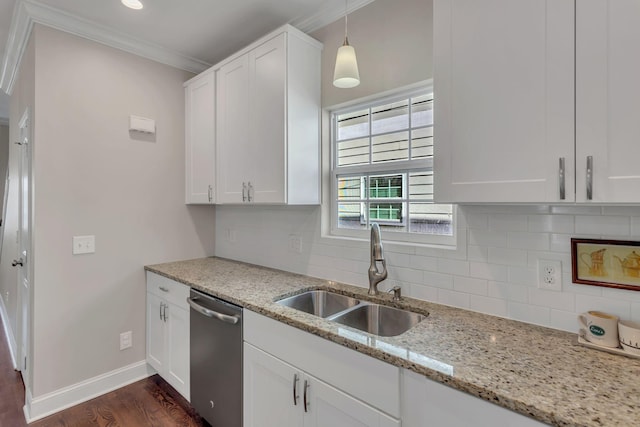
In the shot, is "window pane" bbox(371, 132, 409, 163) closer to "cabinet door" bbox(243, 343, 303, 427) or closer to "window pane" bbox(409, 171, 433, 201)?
"window pane" bbox(409, 171, 433, 201)

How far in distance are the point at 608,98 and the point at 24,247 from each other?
141 inches

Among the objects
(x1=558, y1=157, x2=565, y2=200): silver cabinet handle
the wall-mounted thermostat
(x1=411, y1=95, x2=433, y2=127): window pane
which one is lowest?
(x1=558, y1=157, x2=565, y2=200): silver cabinet handle

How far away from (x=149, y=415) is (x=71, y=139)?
1.98 m

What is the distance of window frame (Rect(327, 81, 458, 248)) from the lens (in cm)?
176

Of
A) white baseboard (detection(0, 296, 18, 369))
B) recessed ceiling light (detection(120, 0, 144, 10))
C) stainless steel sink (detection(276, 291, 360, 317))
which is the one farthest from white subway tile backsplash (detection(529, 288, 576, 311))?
white baseboard (detection(0, 296, 18, 369))

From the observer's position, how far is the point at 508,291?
1.44 m

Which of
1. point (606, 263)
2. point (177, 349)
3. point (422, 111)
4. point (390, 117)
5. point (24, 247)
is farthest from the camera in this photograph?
point (24, 247)

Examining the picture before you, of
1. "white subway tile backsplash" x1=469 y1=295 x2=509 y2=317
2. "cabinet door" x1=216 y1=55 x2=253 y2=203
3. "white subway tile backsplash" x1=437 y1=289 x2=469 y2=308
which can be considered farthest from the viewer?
"cabinet door" x1=216 y1=55 x2=253 y2=203

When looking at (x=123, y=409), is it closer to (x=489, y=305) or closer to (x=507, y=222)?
(x=489, y=305)

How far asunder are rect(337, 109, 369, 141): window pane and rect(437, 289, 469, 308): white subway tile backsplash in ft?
3.55

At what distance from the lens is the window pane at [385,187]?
1937 millimetres

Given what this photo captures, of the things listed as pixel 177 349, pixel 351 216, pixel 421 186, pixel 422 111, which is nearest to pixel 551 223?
pixel 421 186

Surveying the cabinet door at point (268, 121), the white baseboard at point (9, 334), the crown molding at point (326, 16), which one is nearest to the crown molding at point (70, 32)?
the cabinet door at point (268, 121)

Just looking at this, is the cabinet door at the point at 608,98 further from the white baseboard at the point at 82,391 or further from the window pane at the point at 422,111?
the white baseboard at the point at 82,391
